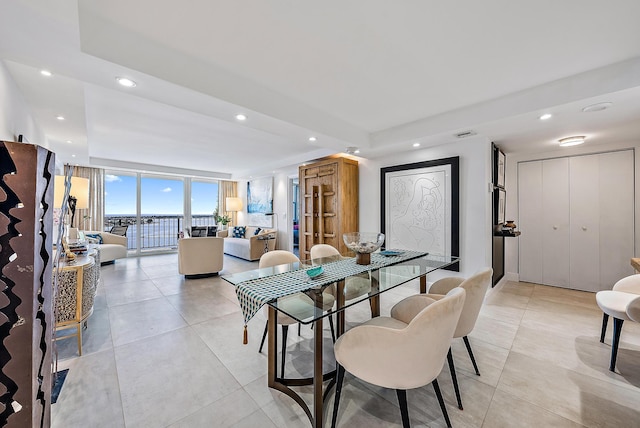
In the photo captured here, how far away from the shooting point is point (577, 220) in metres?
3.95

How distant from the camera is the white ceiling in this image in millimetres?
1531

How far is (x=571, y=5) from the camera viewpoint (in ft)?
4.90

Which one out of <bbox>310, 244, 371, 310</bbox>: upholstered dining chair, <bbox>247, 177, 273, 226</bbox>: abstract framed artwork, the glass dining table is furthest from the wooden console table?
<bbox>247, 177, 273, 226</bbox>: abstract framed artwork

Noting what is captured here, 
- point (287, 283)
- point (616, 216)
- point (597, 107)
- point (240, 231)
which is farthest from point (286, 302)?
point (240, 231)

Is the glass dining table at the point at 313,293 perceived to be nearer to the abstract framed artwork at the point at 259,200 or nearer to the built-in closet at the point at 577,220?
the built-in closet at the point at 577,220

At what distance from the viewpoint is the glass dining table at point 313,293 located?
142 centimetres

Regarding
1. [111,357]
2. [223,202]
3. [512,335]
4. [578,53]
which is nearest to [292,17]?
[578,53]

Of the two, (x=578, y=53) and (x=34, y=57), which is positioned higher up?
(x=578, y=53)

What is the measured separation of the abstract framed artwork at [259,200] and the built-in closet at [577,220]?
5617 millimetres

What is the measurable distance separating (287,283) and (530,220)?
15.2 feet

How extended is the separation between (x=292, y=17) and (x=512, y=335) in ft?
11.2

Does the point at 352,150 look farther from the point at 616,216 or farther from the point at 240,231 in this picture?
the point at 240,231

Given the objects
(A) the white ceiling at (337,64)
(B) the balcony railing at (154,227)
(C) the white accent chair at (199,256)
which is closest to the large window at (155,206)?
(B) the balcony railing at (154,227)

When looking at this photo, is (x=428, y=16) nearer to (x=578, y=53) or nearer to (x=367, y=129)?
(x=578, y=53)
